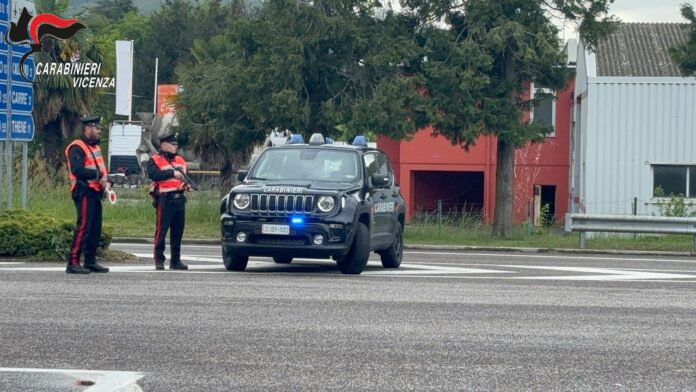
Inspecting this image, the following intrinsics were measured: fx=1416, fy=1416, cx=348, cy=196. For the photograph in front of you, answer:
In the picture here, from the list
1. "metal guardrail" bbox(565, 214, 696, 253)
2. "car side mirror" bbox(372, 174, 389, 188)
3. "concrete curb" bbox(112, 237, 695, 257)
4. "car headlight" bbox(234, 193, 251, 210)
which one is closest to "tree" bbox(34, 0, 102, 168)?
"concrete curb" bbox(112, 237, 695, 257)

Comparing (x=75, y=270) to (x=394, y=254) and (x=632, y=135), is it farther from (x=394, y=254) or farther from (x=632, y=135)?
(x=632, y=135)

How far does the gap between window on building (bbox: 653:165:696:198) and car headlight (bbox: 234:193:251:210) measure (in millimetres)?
27338

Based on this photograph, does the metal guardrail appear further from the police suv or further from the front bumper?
the front bumper

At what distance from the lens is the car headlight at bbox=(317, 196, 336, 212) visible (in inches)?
665

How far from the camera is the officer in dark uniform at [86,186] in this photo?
16016mm

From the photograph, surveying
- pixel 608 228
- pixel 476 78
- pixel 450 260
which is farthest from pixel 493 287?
pixel 476 78

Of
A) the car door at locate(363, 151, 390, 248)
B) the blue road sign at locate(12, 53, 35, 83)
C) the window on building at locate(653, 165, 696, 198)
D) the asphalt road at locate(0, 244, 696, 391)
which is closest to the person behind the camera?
the asphalt road at locate(0, 244, 696, 391)

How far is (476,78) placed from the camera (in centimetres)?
3112

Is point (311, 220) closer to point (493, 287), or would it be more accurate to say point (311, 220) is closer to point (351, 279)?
point (351, 279)

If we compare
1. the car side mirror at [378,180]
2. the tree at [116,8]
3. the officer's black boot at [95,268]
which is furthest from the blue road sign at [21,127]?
the tree at [116,8]

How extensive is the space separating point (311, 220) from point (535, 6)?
1641cm

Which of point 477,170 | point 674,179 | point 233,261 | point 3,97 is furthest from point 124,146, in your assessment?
point 233,261

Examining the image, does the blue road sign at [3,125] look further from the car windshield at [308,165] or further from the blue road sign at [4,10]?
the car windshield at [308,165]

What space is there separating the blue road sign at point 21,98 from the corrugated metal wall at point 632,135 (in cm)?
2481
